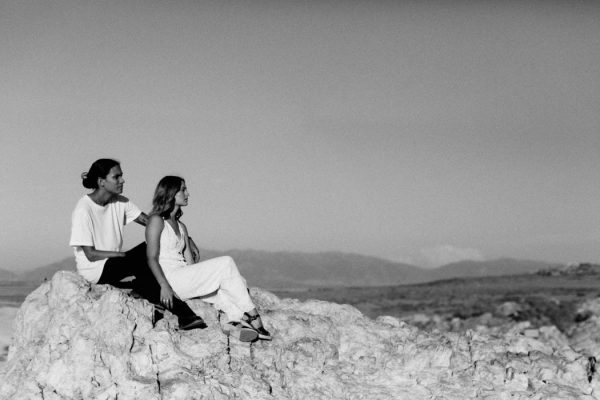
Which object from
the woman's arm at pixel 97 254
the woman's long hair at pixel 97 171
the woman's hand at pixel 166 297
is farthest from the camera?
the woman's long hair at pixel 97 171

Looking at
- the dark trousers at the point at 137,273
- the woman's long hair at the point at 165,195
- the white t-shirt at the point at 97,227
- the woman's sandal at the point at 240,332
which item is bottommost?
the woman's sandal at the point at 240,332

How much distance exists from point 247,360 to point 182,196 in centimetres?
195

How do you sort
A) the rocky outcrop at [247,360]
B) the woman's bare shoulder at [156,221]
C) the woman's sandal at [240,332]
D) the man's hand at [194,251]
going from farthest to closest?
the man's hand at [194,251] → the woman's bare shoulder at [156,221] → the woman's sandal at [240,332] → the rocky outcrop at [247,360]

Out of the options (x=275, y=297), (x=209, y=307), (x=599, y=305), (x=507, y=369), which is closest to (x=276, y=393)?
(x=209, y=307)

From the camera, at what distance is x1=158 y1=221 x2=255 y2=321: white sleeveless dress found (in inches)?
271

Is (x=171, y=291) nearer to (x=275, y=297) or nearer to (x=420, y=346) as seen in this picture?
(x=275, y=297)

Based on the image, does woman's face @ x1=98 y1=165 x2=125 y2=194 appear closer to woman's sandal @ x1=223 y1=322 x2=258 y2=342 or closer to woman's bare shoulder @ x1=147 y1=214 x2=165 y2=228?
woman's bare shoulder @ x1=147 y1=214 x2=165 y2=228

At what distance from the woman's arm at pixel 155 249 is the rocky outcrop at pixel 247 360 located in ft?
0.99

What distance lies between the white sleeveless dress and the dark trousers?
18 centimetres

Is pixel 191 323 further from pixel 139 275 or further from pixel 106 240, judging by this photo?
pixel 106 240

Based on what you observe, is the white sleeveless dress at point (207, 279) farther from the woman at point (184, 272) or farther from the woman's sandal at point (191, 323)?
the woman's sandal at point (191, 323)

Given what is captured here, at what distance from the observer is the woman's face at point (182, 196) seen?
7.15 meters

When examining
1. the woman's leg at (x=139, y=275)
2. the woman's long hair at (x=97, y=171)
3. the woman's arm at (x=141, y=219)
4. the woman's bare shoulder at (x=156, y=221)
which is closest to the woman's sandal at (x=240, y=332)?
the woman's leg at (x=139, y=275)

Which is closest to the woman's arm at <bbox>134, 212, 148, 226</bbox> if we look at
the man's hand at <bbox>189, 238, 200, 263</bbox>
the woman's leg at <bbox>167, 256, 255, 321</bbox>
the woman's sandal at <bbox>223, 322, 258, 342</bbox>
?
the man's hand at <bbox>189, 238, 200, 263</bbox>
